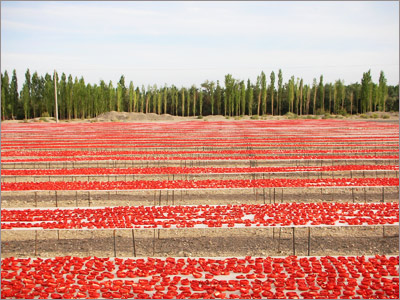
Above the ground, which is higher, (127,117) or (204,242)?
(127,117)

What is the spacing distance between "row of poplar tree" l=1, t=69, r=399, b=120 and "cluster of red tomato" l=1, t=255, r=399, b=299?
66246mm

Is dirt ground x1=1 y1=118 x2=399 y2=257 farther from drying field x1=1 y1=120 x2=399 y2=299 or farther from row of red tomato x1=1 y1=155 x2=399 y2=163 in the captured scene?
row of red tomato x1=1 y1=155 x2=399 y2=163

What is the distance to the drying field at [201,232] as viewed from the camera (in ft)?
18.9

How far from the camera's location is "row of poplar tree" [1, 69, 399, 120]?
71438mm

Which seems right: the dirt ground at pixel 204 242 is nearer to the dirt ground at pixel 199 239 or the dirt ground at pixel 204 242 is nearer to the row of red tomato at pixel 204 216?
the dirt ground at pixel 199 239

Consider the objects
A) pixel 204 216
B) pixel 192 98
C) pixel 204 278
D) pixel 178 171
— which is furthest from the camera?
pixel 192 98

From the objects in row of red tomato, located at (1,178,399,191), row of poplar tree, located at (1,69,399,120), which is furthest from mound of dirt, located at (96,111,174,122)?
row of red tomato, located at (1,178,399,191)

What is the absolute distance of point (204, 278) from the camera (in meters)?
6.07

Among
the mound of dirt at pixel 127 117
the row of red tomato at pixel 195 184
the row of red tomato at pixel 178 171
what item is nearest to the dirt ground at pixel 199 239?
the row of red tomato at pixel 195 184

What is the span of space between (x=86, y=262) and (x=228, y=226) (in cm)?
291

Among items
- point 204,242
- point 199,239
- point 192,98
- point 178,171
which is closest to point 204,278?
point 204,242

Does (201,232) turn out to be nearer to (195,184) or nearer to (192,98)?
(195,184)

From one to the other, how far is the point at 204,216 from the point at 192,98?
78031 mm

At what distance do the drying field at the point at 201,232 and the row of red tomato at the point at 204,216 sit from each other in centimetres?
3
